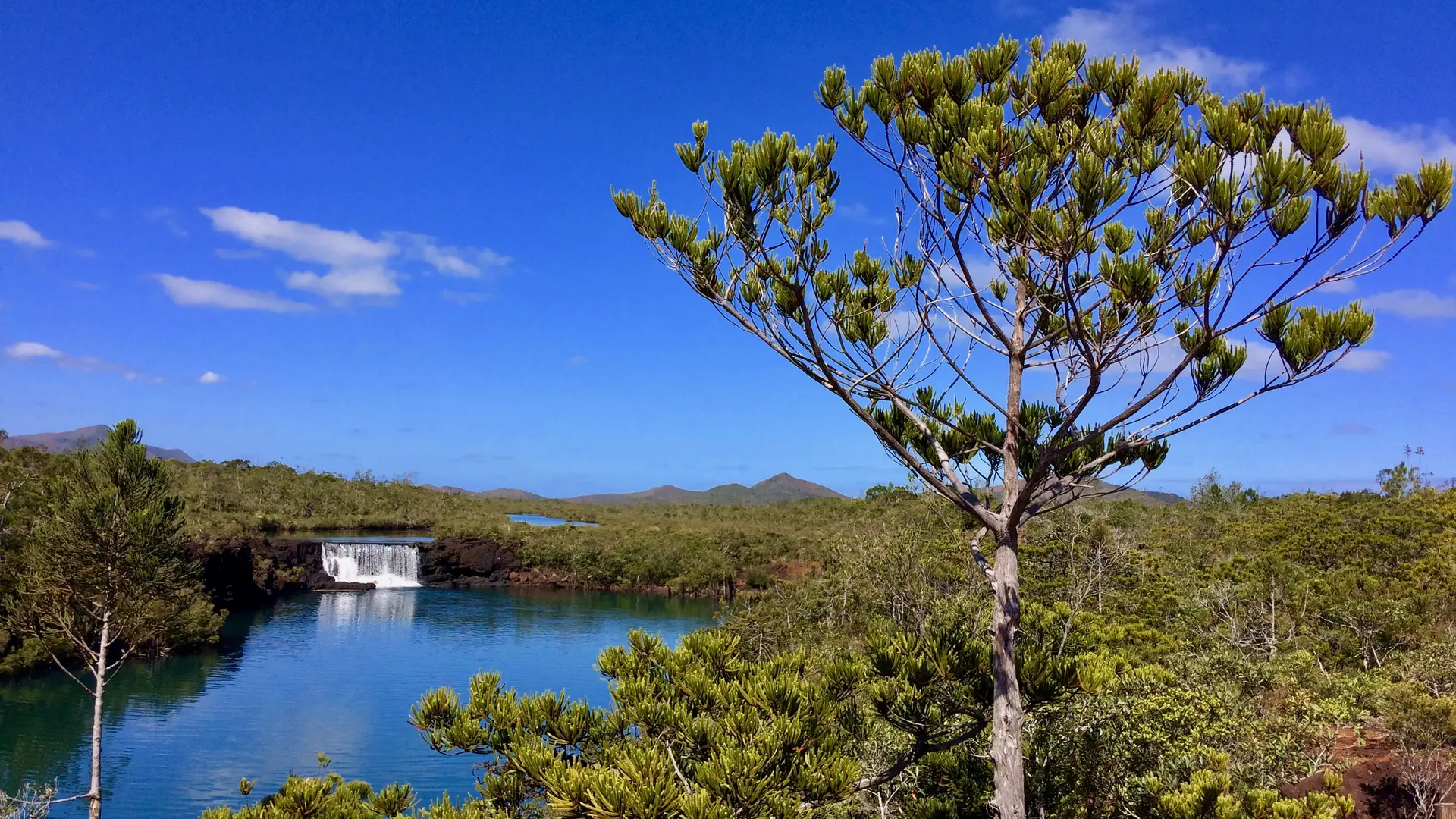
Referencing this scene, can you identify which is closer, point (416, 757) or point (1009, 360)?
point (1009, 360)

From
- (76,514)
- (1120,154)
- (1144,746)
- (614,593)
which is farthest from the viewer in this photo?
(614,593)

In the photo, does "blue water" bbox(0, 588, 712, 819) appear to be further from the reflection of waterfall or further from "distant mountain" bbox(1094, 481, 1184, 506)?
"distant mountain" bbox(1094, 481, 1184, 506)

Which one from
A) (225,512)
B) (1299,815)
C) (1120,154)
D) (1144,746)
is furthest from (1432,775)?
(225,512)

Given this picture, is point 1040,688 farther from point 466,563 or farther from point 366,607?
point 466,563

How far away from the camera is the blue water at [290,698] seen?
58.0ft

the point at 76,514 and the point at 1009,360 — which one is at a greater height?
the point at 1009,360

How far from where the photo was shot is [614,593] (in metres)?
48.6

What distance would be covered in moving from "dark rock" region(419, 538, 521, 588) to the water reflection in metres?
2.73

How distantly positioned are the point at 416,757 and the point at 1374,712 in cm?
1800

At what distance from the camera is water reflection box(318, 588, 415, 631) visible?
119 feet

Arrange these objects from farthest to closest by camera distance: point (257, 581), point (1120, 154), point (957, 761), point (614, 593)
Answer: point (614, 593), point (257, 581), point (957, 761), point (1120, 154)

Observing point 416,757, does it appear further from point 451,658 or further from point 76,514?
point 451,658

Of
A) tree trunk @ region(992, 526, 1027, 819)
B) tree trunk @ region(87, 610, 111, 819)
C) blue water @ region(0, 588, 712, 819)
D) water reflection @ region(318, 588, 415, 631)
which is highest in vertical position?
tree trunk @ region(992, 526, 1027, 819)

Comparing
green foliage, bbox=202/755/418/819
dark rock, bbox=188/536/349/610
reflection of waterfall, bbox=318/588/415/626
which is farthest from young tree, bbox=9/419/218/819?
reflection of waterfall, bbox=318/588/415/626
